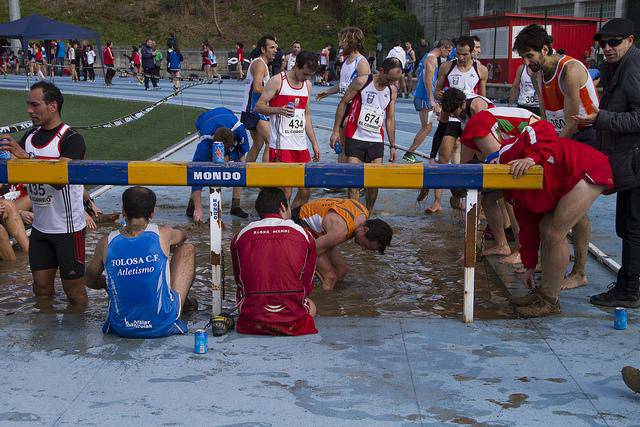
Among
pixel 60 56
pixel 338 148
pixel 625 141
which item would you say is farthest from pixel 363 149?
pixel 60 56

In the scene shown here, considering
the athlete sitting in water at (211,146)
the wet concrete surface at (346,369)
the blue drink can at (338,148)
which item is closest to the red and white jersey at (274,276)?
the wet concrete surface at (346,369)

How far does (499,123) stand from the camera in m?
6.81

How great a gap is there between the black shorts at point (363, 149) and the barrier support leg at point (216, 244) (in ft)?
12.8

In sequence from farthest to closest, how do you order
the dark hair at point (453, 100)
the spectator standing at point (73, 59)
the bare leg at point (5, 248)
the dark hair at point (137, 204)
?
the spectator standing at point (73, 59) → the dark hair at point (453, 100) → the bare leg at point (5, 248) → the dark hair at point (137, 204)

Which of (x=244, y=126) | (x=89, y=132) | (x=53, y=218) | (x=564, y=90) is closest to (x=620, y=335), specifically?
(x=564, y=90)

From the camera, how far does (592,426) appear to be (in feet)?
12.9

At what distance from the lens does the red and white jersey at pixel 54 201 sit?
5828mm

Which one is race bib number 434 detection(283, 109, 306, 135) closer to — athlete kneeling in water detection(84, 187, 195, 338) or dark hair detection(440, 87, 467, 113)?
dark hair detection(440, 87, 467, 113)

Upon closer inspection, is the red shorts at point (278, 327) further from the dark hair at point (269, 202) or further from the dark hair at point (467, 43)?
the dark hair at point (467, 43)

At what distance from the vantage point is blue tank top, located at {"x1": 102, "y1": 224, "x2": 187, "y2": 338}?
4.99 meters

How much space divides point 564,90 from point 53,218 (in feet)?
12.5

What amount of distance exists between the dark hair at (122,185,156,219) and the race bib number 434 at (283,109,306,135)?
154 inches

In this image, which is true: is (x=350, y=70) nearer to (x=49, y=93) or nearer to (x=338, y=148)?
(x=338, y=148)

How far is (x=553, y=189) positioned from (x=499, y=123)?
1437 mm
